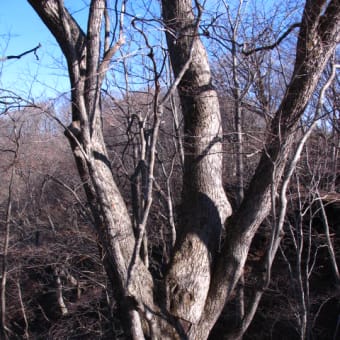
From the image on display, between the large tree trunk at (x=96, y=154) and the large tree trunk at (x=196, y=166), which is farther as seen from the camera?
the large tree trunk at (x=196, y=166)

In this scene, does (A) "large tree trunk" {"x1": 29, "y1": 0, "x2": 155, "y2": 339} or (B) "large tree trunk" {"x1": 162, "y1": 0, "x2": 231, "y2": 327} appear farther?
(B) "large tree trunk" {"x1": 162, "y1": 0, "x2": 231, "y2": 327}

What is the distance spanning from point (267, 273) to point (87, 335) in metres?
8.48

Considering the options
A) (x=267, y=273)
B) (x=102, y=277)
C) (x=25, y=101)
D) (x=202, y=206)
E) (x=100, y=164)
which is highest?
(x=25, y=101)

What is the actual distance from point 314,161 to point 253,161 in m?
1.97

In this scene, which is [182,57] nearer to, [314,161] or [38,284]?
[314,161]

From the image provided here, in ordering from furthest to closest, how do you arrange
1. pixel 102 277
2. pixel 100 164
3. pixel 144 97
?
pixel 102 277 → pixel 144 97 → pixel 100 164

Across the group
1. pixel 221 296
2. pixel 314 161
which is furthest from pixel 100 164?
pixel 314 161

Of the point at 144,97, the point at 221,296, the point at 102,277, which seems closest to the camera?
the point at 221,296

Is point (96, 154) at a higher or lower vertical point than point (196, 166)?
higher

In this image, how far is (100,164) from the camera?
3.94 meters

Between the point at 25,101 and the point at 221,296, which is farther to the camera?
the point at 221,296

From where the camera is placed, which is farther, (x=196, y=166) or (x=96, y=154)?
(x=196, y=166)

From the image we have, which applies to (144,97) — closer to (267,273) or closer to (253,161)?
(253,161)

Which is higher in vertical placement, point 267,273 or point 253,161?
point 253,161
